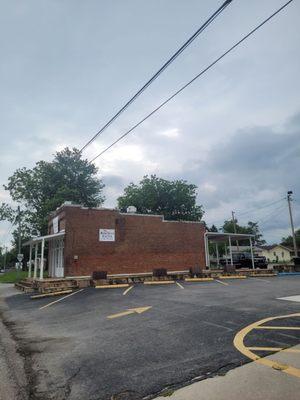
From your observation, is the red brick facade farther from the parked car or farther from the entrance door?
the parked car

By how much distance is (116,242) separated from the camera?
29.4m

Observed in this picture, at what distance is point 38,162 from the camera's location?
178ft

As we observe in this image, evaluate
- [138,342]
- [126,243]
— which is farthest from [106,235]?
[138,342]

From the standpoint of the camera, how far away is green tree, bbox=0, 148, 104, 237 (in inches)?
2073

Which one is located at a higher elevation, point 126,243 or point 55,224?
point 55,224

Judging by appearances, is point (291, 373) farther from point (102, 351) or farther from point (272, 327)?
point (102, 351)

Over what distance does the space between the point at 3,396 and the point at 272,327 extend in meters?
5.80

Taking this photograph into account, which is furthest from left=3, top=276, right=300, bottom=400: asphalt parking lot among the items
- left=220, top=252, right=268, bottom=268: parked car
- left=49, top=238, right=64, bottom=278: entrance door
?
left=220, top=252, right=268, bottom=268: parked car

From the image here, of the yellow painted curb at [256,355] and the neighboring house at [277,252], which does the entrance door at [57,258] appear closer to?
the yellow painted curb at [256,355]

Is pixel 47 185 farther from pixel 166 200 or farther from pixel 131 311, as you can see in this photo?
pixel 131 311

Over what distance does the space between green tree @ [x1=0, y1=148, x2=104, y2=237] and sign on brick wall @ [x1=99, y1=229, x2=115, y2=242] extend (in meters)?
22.4

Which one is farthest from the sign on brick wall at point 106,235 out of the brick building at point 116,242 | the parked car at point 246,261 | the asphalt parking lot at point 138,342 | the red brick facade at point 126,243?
the parked car at point 246,261

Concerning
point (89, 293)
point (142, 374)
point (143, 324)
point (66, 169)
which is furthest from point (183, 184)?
point (142, 374)

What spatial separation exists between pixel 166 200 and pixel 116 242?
1359 inches
